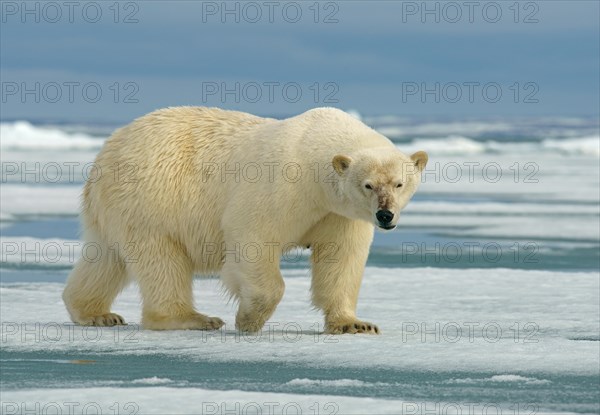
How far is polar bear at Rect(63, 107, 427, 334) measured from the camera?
6445 mm

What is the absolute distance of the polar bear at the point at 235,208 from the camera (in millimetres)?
6445

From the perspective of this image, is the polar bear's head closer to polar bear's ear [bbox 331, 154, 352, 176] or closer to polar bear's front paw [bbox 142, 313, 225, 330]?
polar bear's ear [bbox 331, 154, 352, 176]

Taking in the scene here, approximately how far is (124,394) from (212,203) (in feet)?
7.53

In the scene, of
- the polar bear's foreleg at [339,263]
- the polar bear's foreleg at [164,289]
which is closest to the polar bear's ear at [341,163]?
the polar bear's foreleg at [339,263]

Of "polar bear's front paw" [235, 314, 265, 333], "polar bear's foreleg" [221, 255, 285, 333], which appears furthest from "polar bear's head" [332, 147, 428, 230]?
"polar bear's front paw" [235, 314, 265, 333]

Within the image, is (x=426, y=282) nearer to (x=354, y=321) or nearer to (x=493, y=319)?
(x=493, y=319)

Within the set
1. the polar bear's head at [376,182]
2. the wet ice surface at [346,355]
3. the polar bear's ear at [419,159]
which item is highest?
the polar bear's ear at [419,159]

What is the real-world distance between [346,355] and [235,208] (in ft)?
4.07

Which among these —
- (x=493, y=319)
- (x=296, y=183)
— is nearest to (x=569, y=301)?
(x=493, y=319)

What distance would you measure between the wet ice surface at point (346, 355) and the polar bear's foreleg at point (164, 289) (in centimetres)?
14

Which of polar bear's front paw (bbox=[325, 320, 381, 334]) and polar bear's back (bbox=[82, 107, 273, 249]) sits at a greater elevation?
polar bear's back (bbox=[82, 107, 273, 249])

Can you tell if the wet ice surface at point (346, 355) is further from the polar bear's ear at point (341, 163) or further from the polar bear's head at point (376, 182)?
the polar bear's ear at point (341, 163)

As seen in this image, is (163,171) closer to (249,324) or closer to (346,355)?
(249,324)

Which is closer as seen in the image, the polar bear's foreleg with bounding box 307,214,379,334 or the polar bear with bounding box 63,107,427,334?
the polar bear with bounding box 63,107,427,334
